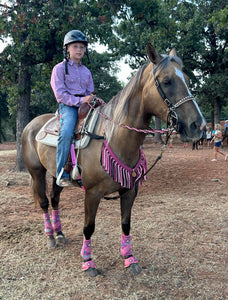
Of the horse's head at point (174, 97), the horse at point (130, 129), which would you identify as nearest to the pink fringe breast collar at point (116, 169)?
the horse at point (130, 129)

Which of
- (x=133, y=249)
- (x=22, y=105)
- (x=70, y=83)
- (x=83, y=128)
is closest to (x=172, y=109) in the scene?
(x=83, y=128)

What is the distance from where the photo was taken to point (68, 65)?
3.12 metres

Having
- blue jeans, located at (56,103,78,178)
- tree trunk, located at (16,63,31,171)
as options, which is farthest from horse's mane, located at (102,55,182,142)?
tree trunk, located at (16,63,31,171)

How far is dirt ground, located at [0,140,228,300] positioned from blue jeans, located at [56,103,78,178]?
1.30 metres

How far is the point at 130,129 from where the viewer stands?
2.61 meters

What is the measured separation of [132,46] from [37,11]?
1579 cm

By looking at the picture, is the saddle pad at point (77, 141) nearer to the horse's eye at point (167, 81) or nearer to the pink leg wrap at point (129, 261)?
the horse's eye at point (167, 81)

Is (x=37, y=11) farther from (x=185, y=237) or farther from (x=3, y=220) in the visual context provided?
(x=185, y=237)

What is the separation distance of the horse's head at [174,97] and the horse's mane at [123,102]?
0.04ft

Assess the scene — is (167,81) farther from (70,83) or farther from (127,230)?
(127,230)

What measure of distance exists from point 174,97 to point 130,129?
626 millimetres

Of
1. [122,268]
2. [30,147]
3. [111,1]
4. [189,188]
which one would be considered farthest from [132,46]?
[122,268]

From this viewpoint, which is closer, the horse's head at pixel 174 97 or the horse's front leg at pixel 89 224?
the horse's head at pixel 174 97

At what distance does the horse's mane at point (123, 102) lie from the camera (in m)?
2.35
